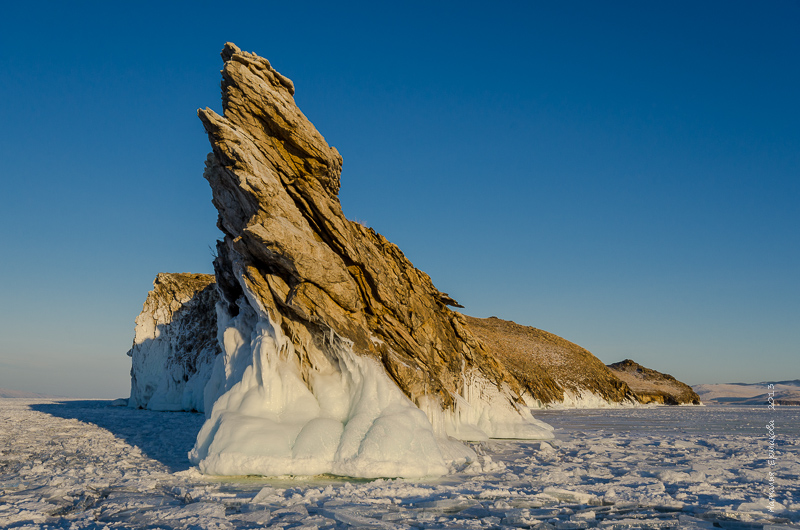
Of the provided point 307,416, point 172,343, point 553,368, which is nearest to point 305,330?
point 307,416

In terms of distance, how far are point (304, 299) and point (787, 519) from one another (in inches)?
401

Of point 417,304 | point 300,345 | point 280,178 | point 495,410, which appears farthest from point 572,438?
point 280,178

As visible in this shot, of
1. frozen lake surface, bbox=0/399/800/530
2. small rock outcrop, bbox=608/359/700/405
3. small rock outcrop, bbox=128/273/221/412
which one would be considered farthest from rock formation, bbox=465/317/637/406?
frozen lake surface, bbox=0/399/800/530

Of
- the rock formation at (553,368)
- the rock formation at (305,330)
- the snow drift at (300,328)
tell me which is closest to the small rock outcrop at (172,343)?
the rock formation at (305,330)

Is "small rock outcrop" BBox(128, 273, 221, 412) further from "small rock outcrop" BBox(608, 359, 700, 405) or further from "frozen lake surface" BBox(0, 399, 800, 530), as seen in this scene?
"small rock outcrop" BBox(608, 359, 700, 405)

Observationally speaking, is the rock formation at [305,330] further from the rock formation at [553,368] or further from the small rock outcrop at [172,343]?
the rock formation at [553,368]

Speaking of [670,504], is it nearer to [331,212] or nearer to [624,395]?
[331,212]

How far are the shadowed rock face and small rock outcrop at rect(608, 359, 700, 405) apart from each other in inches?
2603

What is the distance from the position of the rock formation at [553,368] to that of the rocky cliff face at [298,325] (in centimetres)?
4237

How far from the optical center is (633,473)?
10.7m

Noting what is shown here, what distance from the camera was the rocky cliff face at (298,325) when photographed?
1090cm

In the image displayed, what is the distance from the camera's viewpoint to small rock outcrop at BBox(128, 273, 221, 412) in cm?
3534

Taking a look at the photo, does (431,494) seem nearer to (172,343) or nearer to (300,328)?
(300,328)

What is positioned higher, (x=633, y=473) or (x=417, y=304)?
(x=417, y=304)
